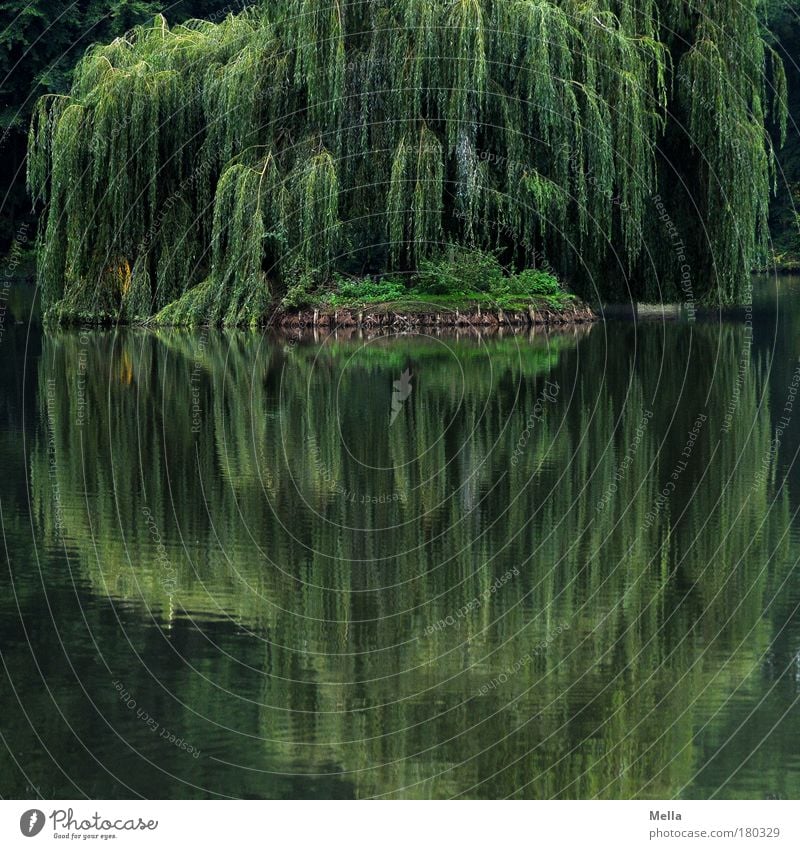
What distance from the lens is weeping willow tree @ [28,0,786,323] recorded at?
29.6 meters

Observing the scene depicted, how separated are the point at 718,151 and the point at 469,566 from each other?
23.5 metres

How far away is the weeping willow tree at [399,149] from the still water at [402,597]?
11.9 m

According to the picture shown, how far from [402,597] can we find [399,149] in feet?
67.4

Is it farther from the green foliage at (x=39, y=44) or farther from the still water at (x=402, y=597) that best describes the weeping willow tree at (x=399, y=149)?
the green foliage at (x=39, y=44)

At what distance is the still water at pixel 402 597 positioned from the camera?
677 cm

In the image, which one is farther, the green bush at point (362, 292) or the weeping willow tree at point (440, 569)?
the green bush at point (362, 292)

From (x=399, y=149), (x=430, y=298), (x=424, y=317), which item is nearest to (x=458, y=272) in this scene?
(x=430, y=298)

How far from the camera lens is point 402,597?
9.24m

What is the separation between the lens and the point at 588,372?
854 inches

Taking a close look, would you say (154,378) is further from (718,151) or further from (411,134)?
(718,151)

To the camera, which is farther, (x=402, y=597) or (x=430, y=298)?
(x=430, y=298)

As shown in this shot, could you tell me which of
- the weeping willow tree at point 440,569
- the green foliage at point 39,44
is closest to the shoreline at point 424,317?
the weeping willow tree at point 440,569

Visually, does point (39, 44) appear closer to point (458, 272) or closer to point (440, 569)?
point (458, 272)

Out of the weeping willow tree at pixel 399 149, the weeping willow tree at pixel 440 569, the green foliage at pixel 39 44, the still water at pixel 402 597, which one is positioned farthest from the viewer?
the green foliage at pixel 39 44
